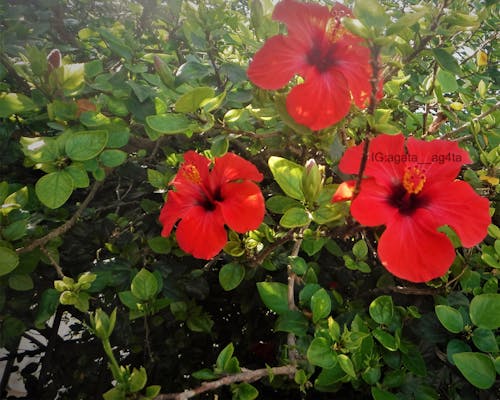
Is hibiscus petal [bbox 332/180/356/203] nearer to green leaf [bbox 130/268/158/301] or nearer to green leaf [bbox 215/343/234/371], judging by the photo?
green leaf [bbox 215/343/234/371]

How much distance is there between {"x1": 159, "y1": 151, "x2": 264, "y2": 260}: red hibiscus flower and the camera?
0.79 metres

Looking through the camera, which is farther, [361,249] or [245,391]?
[361,249]

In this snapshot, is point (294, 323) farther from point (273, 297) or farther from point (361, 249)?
point (361, 249)

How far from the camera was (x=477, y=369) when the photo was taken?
72cm

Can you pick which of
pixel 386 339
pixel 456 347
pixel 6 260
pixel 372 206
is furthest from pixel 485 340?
pixel 6 260

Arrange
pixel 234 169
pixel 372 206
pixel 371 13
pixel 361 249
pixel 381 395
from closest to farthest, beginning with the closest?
1. pixel 371 13
2. pixel 372 206
3. pixel 381 395
4. pixel 234 169
5. pixel 361 249

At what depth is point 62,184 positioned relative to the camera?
Result: 0.77 metres

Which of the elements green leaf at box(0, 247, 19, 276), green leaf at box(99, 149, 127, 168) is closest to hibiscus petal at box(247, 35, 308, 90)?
green leaf at box(99, 149, 127, 168)

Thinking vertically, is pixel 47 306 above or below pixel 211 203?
below

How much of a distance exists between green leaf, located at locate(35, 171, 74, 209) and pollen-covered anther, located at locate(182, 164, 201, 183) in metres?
0.24

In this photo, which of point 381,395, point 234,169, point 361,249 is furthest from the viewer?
point 361,249

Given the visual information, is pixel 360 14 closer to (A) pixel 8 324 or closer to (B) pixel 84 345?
(A) pixel 8 324

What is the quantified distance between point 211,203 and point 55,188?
326 millimetres

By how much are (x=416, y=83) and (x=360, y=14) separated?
3.08 ft
